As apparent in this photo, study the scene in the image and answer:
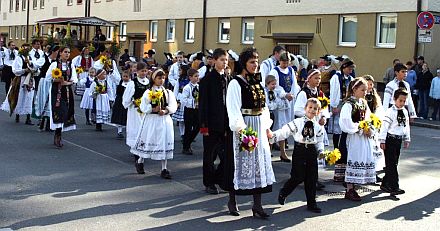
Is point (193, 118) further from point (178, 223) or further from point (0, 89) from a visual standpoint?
point (0, 89)

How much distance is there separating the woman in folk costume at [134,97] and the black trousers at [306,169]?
335cm

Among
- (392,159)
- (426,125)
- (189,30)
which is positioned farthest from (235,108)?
(189,30)

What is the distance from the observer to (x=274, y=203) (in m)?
8.37

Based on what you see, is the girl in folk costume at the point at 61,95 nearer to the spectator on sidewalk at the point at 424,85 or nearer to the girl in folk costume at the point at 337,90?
the girl in folk costume at the point at 337,90

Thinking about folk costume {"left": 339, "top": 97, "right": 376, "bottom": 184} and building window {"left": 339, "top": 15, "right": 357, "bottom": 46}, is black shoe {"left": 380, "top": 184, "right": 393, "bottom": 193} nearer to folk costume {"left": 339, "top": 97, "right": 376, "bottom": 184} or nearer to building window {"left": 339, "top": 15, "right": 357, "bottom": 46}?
folk costume {"left": 339, "top": 97, "right": 376, "bottom": 184}

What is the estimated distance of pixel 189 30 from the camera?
3766cm

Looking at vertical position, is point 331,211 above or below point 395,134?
below

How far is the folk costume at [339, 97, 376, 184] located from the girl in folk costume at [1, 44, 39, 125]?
9.53m

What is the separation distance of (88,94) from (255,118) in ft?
31.1

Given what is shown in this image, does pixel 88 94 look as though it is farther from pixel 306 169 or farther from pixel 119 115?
pixel 306 169

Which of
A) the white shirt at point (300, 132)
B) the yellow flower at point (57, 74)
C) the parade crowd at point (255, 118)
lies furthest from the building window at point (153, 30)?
the white shirt at point (300, 132)

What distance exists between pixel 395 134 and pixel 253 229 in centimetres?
310

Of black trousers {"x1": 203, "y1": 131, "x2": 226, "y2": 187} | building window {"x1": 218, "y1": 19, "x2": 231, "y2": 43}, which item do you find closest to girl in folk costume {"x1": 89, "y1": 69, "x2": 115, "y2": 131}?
black trousers {"x1": 203, "y1": 131, "x2": 226, "y2": 187}

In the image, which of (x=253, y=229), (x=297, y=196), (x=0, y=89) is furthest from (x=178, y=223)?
(x=0, y=89)
